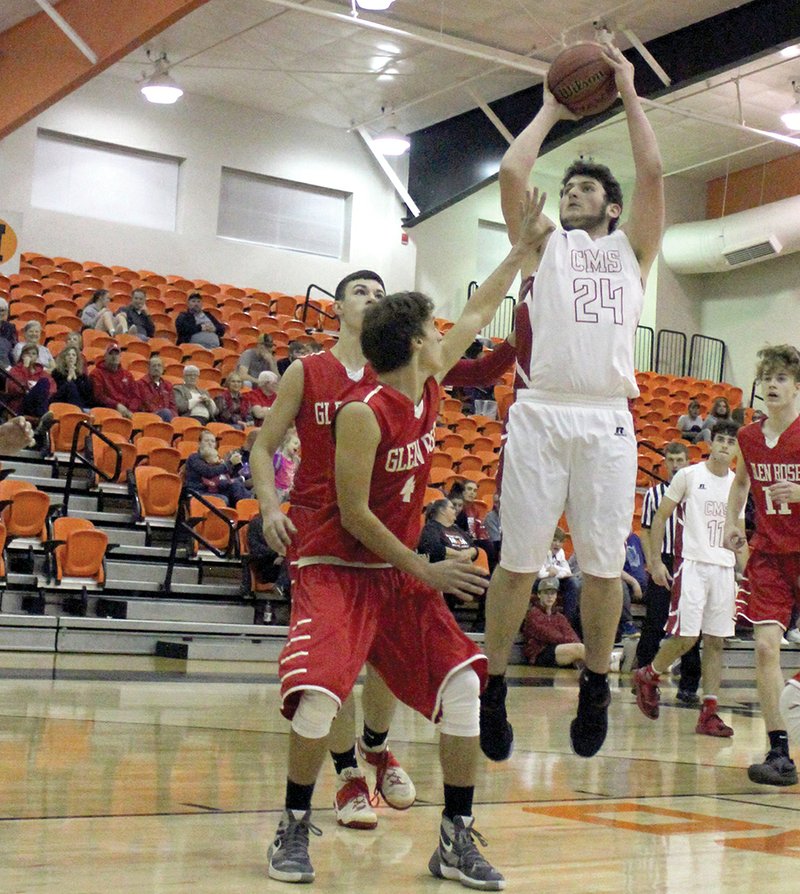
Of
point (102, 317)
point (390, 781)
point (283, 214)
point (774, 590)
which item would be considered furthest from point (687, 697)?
point (283, 214)

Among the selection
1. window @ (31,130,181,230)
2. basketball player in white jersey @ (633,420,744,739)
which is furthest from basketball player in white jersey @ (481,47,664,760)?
window @ (31,130,181,230)

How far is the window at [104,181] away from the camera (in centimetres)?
2022

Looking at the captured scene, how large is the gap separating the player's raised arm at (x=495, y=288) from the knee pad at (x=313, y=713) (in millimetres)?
1078

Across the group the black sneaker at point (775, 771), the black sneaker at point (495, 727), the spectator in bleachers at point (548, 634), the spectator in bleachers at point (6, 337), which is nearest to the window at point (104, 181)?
the spectator in bleachers at point (6, 337)

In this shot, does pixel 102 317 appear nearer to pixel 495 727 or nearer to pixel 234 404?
pixel 234 404

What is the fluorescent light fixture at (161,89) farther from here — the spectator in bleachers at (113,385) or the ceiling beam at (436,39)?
the spectator in bleachers at (113,385)

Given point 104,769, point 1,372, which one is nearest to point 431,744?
point 104,769

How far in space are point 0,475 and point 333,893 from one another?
23.1 ft

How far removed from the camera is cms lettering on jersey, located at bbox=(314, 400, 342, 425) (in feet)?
14.5

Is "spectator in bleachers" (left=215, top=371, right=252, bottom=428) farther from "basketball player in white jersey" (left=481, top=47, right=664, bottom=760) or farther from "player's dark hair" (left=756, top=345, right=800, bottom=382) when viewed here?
"basketball player in white jersey" (left=481, top=47, right=664, bottom=760)

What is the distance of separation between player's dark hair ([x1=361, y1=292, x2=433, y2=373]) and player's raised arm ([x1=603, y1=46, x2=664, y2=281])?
1.08 m

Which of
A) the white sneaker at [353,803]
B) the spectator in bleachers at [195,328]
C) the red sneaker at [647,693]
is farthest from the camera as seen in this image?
the spectator in bleachers at [195,328]

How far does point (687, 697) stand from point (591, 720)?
568 cm

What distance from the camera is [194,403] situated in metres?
13.7
